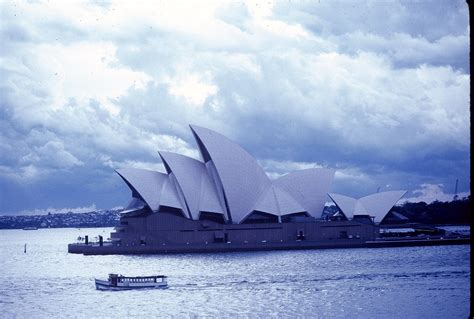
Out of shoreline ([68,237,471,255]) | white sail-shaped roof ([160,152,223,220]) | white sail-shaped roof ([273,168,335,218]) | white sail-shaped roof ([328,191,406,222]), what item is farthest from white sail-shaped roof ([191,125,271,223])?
white sail-shaped roof ([328,191,406,222])

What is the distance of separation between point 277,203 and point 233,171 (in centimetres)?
657

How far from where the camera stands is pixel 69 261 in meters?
68.0

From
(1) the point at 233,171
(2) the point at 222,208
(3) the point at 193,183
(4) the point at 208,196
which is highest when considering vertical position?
(1) the point at 233,171

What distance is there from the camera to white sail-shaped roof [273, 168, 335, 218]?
71.9 metres

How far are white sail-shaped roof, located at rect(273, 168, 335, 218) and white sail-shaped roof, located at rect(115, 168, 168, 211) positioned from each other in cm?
1101

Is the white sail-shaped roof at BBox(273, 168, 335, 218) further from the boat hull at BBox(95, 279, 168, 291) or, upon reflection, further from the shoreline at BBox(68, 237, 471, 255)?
the boat hull at BBox(95, 279, 168, 291)

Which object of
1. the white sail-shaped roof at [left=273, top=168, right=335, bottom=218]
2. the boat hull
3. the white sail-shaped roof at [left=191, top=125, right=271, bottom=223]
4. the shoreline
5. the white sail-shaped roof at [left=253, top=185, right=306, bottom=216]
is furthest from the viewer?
the white sail-shaped roof at [left=273, top=168, right=335, bottom=218]

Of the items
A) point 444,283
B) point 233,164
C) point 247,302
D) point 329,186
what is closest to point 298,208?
point 329,186

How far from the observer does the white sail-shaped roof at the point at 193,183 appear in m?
65.3

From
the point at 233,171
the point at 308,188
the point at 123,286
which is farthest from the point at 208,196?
the point at 123,286

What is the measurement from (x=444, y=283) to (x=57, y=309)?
737 inches

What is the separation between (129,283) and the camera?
143 ft

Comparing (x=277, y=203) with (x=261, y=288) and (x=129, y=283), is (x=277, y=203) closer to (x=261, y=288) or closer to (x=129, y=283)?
(x=129, y=283)

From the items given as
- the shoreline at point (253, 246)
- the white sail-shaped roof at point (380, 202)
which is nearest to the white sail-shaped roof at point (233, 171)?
the shoreline at point (253, 246)
